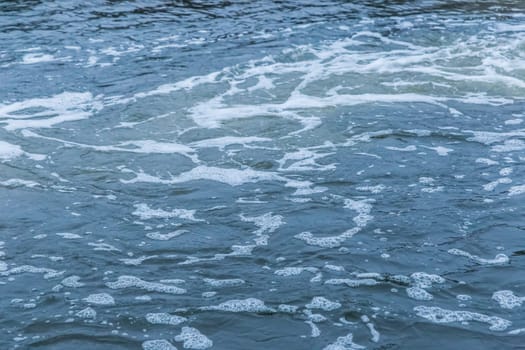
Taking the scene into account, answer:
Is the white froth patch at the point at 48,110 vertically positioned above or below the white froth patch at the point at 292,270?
above

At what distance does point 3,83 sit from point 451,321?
6533mm

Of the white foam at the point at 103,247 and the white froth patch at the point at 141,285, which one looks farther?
Answer: the white foam at the point at 103,247

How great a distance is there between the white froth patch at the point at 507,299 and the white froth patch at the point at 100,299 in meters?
2.23

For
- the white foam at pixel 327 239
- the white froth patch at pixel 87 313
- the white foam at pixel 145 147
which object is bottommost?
the white foam at pixel 327 239

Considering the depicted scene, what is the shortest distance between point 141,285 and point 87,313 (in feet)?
1.34

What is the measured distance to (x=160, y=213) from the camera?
558cm

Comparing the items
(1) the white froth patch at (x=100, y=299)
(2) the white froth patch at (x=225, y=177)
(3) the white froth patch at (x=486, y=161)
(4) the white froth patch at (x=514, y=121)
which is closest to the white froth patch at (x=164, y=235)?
(1) the white froth patch at (x=100, y=299)

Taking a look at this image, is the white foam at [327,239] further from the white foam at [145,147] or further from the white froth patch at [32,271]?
the white foam at [145,147]

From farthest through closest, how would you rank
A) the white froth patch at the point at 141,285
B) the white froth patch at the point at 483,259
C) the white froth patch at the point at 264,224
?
1. the white froth patch at the point at 264,224
2. the white froth patch at the point at 483,259
3. the white froth patch at the point at 141,285

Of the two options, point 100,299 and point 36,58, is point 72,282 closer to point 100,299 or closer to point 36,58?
point 100,299

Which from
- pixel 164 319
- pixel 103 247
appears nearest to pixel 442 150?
pixel 103 247

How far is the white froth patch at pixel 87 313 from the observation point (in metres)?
4.22

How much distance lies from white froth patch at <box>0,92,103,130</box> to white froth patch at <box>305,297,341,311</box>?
13.9 ft

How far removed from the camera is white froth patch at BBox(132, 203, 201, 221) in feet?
18.1
